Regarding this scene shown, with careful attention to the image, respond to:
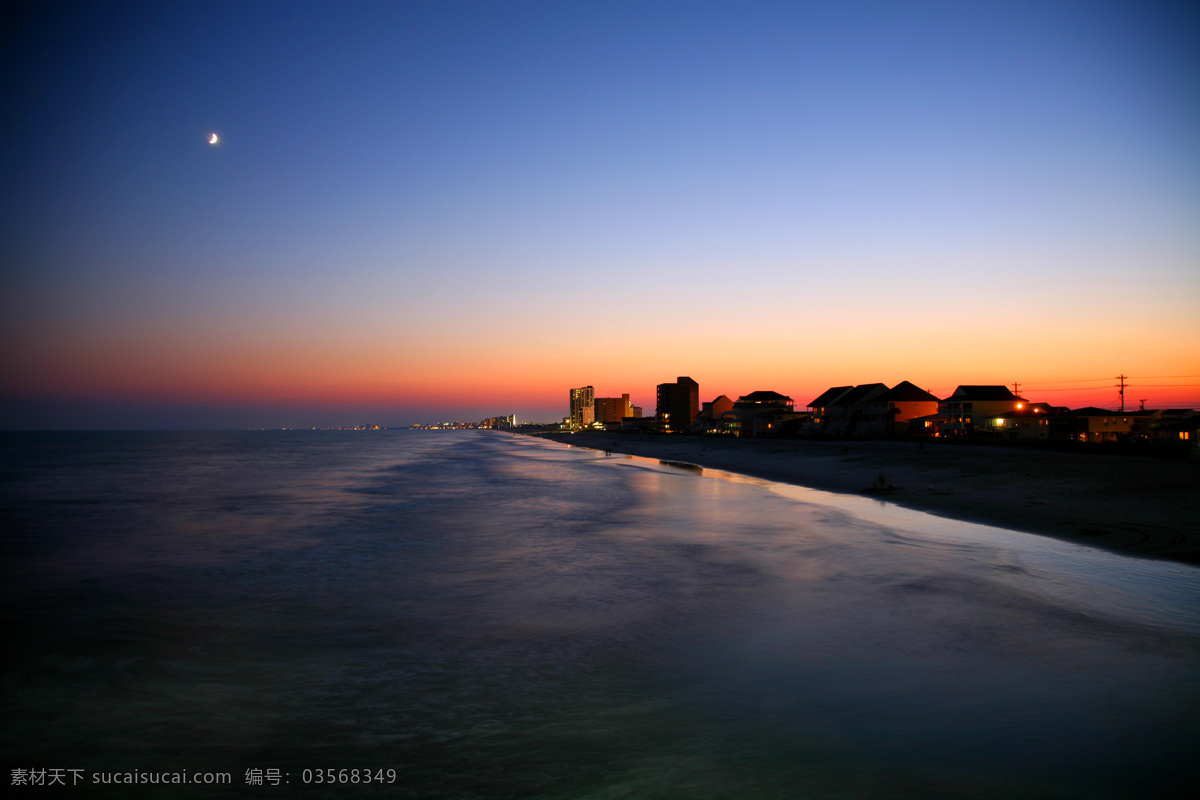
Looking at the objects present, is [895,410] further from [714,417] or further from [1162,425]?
[714,417]

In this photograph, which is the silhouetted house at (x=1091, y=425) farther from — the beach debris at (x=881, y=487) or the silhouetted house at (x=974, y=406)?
the beach debris at (x=881, y=487)

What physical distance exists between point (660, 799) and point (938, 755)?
9.64 feet

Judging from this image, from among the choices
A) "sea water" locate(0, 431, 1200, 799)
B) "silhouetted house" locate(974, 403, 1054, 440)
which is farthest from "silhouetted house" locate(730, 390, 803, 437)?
"sea water" locate(0, 431, 1200, 799)

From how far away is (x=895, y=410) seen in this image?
8000 centimetres

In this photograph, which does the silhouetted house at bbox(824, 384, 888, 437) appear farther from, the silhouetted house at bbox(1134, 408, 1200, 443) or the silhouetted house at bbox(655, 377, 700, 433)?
the silhouetted house at bbox(655, 377, 700, 433)

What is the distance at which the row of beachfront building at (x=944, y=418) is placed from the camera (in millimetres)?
62625

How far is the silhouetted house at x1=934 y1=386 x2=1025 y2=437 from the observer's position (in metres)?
71.0

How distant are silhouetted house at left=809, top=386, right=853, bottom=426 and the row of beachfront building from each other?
173 millimetres

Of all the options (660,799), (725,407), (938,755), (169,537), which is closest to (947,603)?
(938,755)

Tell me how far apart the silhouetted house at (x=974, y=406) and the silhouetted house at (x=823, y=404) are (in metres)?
22.7

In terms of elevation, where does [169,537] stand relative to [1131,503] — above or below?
below

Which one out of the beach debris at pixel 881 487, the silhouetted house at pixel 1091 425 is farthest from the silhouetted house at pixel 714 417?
the beach debris at pixel 881 487

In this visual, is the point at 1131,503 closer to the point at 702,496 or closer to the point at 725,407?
the point at 702,496

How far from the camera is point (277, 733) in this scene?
21.5 ft
